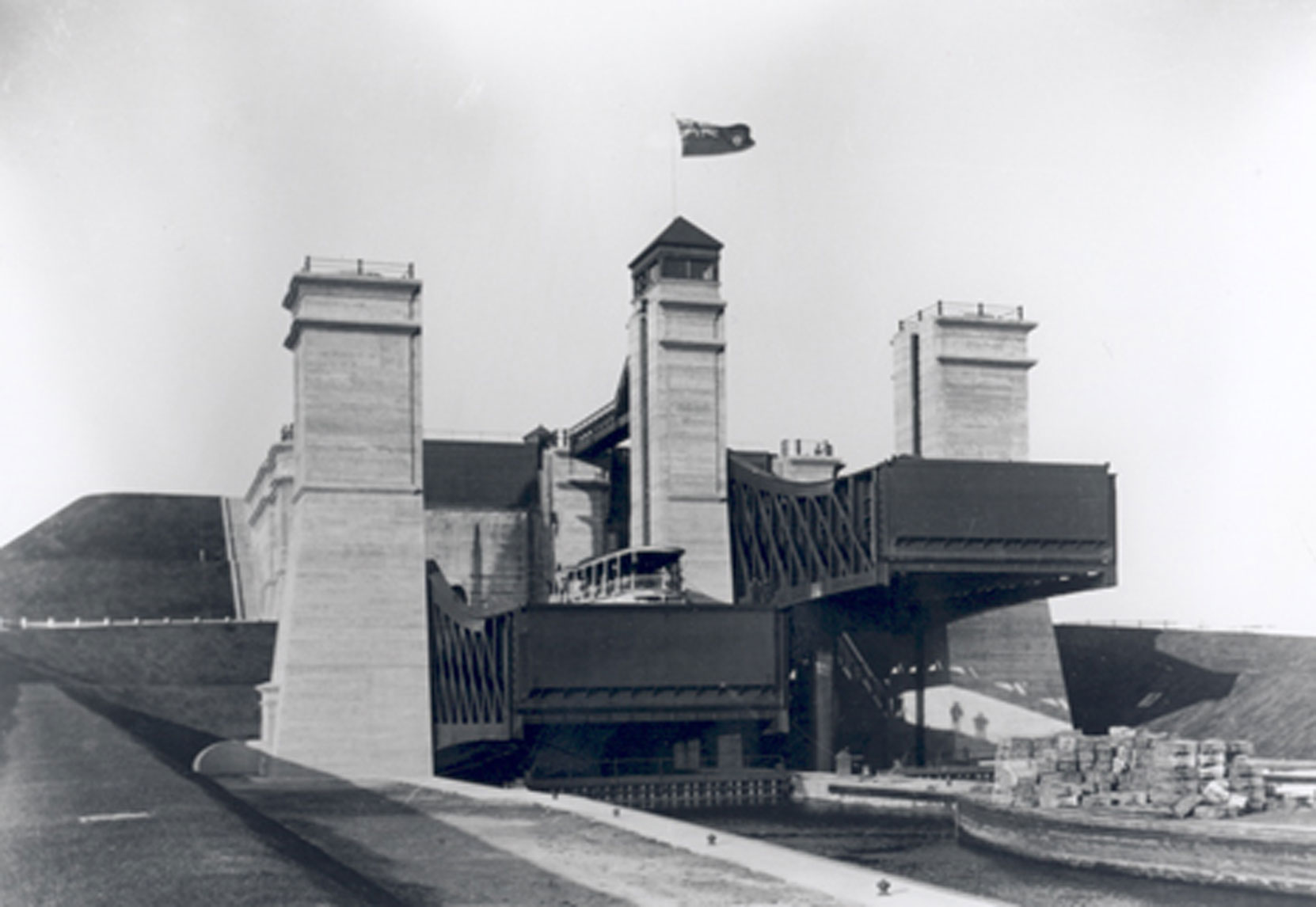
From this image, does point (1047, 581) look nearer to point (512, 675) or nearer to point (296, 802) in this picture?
point (512, 675)

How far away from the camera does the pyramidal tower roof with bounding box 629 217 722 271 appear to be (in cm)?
7344

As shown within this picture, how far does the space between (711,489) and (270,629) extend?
27.2 meters

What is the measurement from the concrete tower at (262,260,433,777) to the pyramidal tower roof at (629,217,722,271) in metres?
11.8

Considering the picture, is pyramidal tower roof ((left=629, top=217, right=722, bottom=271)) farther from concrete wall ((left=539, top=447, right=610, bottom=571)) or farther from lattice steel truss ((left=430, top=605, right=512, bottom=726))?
lattice steel truss ((left=430, top=605, right=512, bottom=726))

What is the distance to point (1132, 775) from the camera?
156ft

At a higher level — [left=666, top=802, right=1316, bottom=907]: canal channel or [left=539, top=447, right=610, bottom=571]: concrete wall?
[left=539, top=447, right=610, bottom=571]: concrete wall

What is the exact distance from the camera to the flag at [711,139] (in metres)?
61.4

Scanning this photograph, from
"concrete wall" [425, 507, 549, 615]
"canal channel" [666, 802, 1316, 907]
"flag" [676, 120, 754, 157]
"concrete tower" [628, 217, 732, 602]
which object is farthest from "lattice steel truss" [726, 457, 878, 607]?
"concrete wall" [425, 507, 549, 615]

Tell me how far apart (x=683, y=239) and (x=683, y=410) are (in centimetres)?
790

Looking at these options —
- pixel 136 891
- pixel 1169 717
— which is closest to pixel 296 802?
pixel 136 891

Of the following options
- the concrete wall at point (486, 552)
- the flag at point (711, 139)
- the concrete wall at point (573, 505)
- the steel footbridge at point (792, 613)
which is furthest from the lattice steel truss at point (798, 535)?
the concrete wall at point (486, 552)

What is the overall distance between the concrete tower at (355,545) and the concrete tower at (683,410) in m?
10.5

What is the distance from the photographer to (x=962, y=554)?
194ft

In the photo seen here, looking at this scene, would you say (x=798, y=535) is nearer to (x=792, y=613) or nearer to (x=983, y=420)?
(x=792, y=613)
